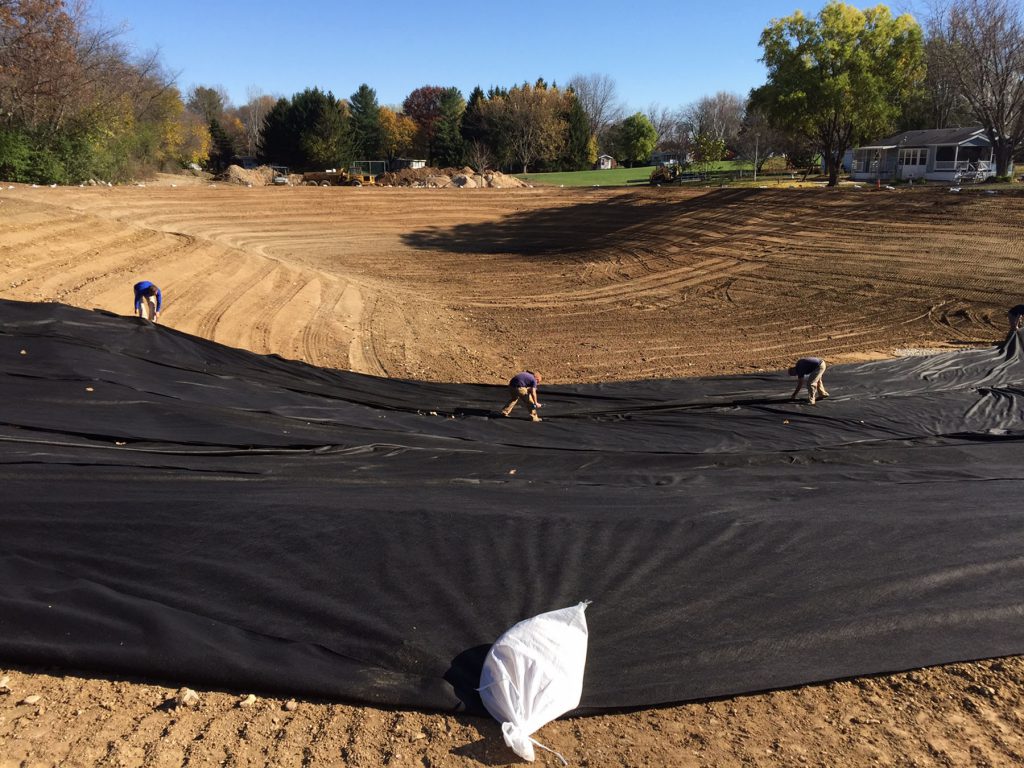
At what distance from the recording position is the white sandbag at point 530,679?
12.4ft

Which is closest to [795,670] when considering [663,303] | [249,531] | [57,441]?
[249,531]

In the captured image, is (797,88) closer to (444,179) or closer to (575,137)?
(444,179)

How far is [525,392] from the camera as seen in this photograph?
32.3ft

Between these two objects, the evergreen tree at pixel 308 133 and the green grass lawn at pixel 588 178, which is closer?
the green grass lawn at pixel 588 178

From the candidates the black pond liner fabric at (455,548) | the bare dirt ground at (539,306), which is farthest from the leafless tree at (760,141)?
Answer: the black pond liner fabric at (455,548)

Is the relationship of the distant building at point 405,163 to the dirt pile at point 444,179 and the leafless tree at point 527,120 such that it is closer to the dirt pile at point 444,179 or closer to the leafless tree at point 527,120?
the leafless tree at point 527,120

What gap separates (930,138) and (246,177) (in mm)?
40525

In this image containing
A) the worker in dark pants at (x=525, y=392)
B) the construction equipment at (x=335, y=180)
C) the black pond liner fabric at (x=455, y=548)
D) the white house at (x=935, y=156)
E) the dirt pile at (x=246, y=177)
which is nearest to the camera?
the black pond liner fabric at (x=455, y=548)

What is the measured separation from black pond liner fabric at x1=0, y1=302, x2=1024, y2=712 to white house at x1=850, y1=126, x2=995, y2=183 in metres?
34.1

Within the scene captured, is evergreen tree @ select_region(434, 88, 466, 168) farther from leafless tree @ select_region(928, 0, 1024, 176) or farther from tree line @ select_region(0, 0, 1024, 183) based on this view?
leafless tree @ select_region(928, 0, 1024, 176)

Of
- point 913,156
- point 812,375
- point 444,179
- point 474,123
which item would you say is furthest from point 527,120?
point 812,375

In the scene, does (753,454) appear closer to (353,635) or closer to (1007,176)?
(353,635)

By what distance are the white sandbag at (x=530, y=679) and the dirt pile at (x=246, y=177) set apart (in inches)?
1705

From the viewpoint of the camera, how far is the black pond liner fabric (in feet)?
13.5
